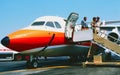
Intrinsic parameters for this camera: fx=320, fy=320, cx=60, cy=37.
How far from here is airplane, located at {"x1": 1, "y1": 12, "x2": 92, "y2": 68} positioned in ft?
58.5

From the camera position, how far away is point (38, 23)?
20.3 m

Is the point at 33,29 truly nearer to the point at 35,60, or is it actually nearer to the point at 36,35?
the point at 36,35

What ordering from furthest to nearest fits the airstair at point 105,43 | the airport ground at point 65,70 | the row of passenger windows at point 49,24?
the airstair at point 105,43 < the row of passenger windows at point 49,24 < the airport ground at point 65,70

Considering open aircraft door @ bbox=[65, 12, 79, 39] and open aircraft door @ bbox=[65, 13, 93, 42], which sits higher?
open aircraft door @ bbox=[65, 12, 79, 39]

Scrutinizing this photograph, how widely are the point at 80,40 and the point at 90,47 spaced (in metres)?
1.57

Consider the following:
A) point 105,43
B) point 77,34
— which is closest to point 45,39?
point 77,34

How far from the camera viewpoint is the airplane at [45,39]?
17.8 meters

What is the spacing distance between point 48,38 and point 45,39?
0.26 meters

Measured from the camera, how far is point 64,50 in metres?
20.8

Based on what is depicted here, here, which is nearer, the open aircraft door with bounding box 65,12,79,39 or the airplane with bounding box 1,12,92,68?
the airplane with bounding box 1,12,92,68

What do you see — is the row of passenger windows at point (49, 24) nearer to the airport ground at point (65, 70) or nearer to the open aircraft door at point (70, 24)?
the open aircraft door at point (70, 24)

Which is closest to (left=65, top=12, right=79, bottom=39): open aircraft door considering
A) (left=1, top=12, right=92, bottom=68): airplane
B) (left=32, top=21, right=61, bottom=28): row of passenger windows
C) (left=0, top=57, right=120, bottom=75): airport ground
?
(left=1, top=12, right=92, bottom=68): airplane

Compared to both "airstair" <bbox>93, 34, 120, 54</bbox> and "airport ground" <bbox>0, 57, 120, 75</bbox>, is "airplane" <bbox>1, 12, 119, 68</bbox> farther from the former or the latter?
"airport ground" <bbox>0, 57, 120, 75</bbox>

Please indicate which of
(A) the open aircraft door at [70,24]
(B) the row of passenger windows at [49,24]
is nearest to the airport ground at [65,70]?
(A) the open aircraft door at [70,24]
